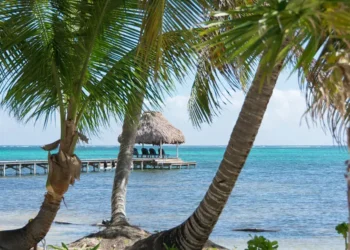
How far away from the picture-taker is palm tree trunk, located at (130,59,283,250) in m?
6.55

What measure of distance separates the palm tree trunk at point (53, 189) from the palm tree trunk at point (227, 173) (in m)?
1.18

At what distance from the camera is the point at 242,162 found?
6.84 meters

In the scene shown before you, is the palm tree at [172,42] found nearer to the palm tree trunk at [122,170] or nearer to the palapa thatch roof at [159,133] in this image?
the palm tree trunk at [122,170]

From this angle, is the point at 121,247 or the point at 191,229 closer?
the point at 191,229

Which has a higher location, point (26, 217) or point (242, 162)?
point (242, 162)

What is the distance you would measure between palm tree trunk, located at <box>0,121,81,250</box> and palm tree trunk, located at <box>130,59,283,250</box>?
118 cm

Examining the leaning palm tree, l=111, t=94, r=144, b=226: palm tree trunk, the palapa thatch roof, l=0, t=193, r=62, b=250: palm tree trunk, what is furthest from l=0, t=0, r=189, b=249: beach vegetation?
the palapa thatch roof

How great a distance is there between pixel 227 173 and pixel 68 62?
216 cm

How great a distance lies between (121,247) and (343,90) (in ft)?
22.0

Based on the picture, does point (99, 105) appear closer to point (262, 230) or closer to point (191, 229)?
point (191, 229)

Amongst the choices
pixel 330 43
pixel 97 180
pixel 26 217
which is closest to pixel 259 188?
pixel 97 180

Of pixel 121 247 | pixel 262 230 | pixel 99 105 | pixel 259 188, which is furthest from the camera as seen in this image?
pixel 259 188

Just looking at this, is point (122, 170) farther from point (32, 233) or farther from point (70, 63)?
point (70, 63)

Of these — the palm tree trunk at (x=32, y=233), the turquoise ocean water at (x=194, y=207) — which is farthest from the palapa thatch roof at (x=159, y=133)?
the palm tree trunk at (x=32, y=233)
